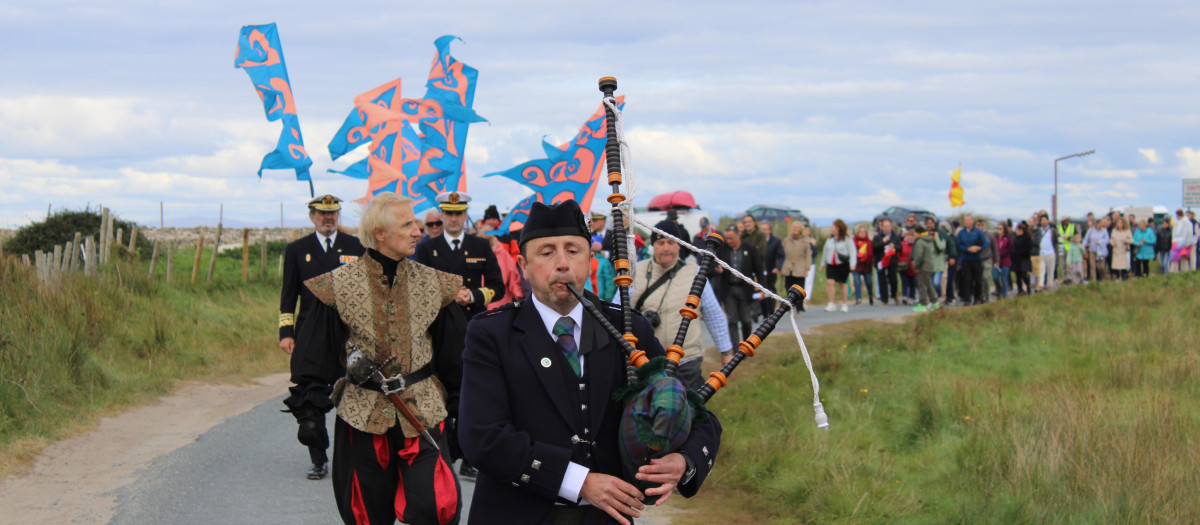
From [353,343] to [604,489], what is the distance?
2182 millimetres

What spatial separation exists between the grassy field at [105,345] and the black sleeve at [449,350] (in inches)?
183

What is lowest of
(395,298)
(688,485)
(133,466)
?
(133,466)

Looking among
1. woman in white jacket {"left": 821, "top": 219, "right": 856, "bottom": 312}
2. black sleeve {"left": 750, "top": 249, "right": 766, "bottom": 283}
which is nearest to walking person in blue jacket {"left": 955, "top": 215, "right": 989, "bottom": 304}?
woman in white jacket {"left": 821, "top": 219, "right": 856, "bottom": 312}

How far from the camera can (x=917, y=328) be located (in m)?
14.4

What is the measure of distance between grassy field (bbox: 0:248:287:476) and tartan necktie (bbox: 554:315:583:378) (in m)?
6.38

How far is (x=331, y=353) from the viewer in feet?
15.1

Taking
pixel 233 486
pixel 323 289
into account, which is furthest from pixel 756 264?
pixel 323 289

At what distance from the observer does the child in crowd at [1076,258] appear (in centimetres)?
2295

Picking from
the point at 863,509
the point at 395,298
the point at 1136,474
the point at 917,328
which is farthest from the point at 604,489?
the point at 917,328

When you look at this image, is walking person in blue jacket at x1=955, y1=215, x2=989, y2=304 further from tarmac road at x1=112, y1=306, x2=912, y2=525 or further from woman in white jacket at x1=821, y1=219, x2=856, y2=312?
tarmac road at x1=112, y1=306, x2=912, y2=525

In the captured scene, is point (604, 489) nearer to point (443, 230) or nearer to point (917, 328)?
point (443, 230)

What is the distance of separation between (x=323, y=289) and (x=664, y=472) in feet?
7.82

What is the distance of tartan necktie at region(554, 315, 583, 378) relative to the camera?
9.41 feet

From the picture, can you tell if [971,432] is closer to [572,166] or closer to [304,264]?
[304,264]
